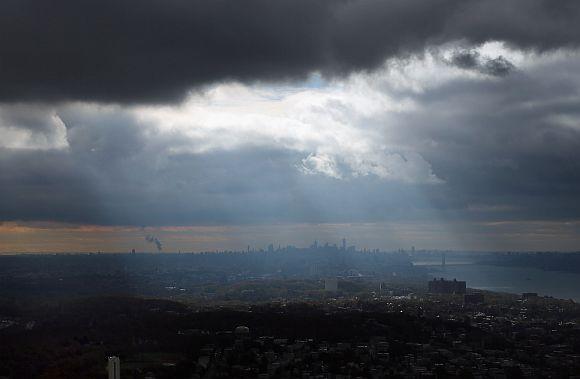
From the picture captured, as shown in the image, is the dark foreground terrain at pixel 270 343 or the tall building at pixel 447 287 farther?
the tall building at pixel 447 287

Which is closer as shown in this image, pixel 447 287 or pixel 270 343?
pixel 270 343

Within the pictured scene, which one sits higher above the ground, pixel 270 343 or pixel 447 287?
pixel 447 287

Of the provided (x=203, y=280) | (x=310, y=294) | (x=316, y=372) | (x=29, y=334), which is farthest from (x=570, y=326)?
(x=203, y=280)

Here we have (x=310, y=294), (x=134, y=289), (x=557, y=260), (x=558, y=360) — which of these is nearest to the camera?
(x=558, y=360)

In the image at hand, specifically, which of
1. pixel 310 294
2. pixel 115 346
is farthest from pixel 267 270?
pixel 115 346

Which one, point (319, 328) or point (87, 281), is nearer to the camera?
point (319, 328)

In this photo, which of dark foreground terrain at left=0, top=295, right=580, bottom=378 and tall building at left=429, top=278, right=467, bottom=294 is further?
tall building at left=429, top=278, right=467, bottom=294

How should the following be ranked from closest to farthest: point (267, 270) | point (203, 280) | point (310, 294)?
point (310, 294), point (203, 280), point (267, 270)

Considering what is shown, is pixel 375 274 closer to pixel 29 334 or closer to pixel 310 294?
pixel 310 294

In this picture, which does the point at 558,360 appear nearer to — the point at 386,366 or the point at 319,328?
the point at 386,366
